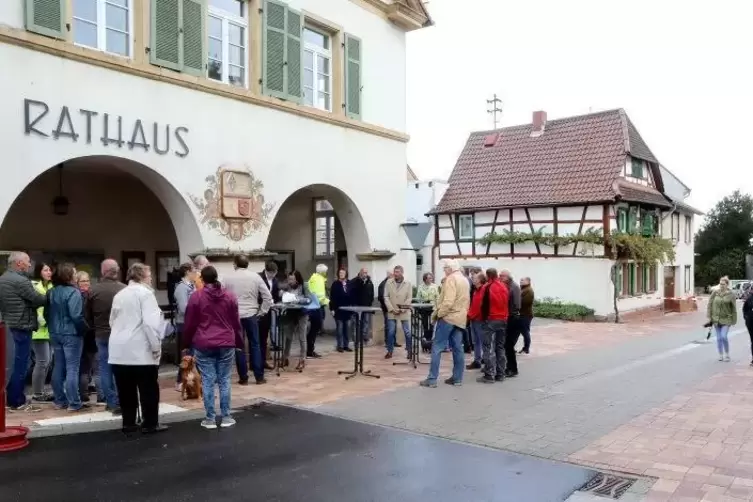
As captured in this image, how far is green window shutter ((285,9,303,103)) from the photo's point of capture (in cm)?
1153

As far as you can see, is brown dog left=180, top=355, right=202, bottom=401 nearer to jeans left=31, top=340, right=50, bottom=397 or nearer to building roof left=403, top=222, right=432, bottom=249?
jeans left=31, top=340, right=50, bottom=397

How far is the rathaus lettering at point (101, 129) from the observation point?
814 cm

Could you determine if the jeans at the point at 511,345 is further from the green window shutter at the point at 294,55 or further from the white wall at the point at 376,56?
the white wall at the point at 376,56

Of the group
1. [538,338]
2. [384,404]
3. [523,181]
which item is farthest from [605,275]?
[384,404]

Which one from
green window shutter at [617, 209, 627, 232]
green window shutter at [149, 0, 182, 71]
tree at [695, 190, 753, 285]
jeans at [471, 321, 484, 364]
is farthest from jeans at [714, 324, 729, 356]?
tree at [695, 190, 753, 285]

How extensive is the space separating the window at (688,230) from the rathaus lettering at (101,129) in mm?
31474

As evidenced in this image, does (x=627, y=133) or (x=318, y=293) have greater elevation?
(x=627, y=133)

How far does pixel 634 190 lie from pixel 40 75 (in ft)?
72.0

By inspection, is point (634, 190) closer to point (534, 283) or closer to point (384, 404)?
point (534, 283)

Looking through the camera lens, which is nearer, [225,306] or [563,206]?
[225,306]

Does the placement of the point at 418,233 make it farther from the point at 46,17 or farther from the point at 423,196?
the point at 423,196

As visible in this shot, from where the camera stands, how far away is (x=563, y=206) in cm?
2447

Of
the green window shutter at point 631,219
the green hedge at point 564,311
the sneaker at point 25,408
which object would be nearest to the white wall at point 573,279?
the green hedge at point 564,311

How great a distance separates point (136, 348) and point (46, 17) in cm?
461
